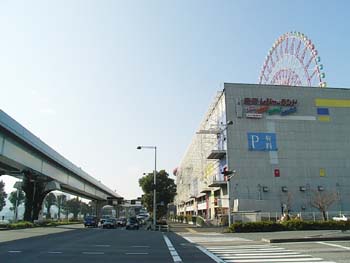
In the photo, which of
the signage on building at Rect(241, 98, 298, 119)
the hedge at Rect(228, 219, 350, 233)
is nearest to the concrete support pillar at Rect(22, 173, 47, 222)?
the hedge at Rect(228, 219, 350, 233)

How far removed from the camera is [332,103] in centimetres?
6144

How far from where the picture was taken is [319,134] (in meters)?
59.6

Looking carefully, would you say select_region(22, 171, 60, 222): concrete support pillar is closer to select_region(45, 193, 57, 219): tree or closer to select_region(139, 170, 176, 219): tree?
select_region(139, 170, 176, 219): tree

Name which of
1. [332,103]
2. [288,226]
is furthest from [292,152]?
[288,226]

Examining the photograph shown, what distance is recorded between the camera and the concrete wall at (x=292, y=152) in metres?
56.1

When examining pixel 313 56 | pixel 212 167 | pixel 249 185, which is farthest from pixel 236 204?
pixel 313 56

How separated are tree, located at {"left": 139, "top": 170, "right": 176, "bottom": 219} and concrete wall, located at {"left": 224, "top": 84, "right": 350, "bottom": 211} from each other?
1751cm

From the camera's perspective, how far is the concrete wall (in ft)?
184

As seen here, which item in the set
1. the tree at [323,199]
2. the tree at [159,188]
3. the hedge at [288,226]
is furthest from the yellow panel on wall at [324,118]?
the hedge at [288,226]

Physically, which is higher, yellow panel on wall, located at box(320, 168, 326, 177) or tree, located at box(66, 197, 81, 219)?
yellow panel on wall, located at box(320, 168, 326, 177)

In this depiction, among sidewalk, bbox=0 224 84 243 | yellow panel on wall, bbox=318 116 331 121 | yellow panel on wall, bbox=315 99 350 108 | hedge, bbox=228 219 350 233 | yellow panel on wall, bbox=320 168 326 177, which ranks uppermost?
yellow panel on wall, bbox=315 99 350 108

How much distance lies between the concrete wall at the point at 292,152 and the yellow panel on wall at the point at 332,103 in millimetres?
594

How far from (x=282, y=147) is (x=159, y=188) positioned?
2437cm

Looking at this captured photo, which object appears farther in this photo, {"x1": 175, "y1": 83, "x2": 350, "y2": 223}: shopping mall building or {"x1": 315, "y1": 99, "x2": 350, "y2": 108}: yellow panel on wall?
{"x1": 315, "y1": 99, "x2": 350, "y2": 108}: yellow panel on wall
